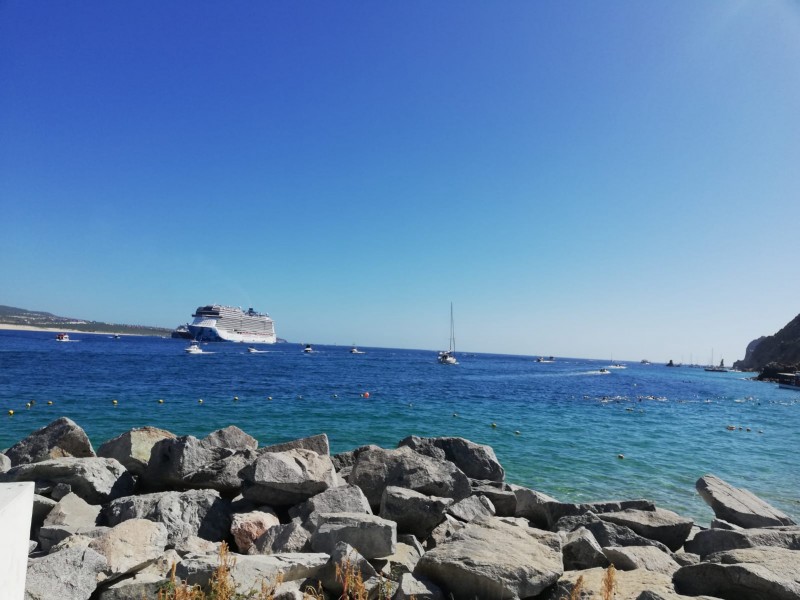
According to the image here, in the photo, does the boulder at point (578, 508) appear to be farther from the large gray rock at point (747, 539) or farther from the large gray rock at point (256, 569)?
the large gray rock at point (256, 569)

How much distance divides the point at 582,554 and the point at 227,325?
131381 millimetres

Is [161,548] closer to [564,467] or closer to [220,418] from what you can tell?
[564,467]

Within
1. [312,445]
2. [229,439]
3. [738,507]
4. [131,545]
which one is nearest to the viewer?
[131,545]

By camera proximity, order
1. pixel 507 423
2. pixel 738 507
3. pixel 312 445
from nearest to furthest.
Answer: pixel 738 507, pixel 312 445, pixel 507 423

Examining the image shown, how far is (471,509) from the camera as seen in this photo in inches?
328

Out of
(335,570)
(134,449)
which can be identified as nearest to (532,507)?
(335,570)

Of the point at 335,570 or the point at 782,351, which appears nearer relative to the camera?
the point at 335,570

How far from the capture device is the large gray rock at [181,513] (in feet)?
21.8

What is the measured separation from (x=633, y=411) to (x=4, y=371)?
44.7 m

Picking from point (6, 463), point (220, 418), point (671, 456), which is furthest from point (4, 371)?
point (671, 456)

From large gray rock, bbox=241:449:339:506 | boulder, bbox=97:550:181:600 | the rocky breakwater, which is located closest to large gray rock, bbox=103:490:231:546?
the rocky breakwater

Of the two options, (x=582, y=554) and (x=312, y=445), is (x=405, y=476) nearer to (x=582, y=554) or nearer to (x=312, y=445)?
(x=312, y=445)

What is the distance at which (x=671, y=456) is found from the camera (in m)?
18.0

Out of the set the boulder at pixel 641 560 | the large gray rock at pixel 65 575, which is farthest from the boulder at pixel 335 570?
the boulder at pixel 641 560
